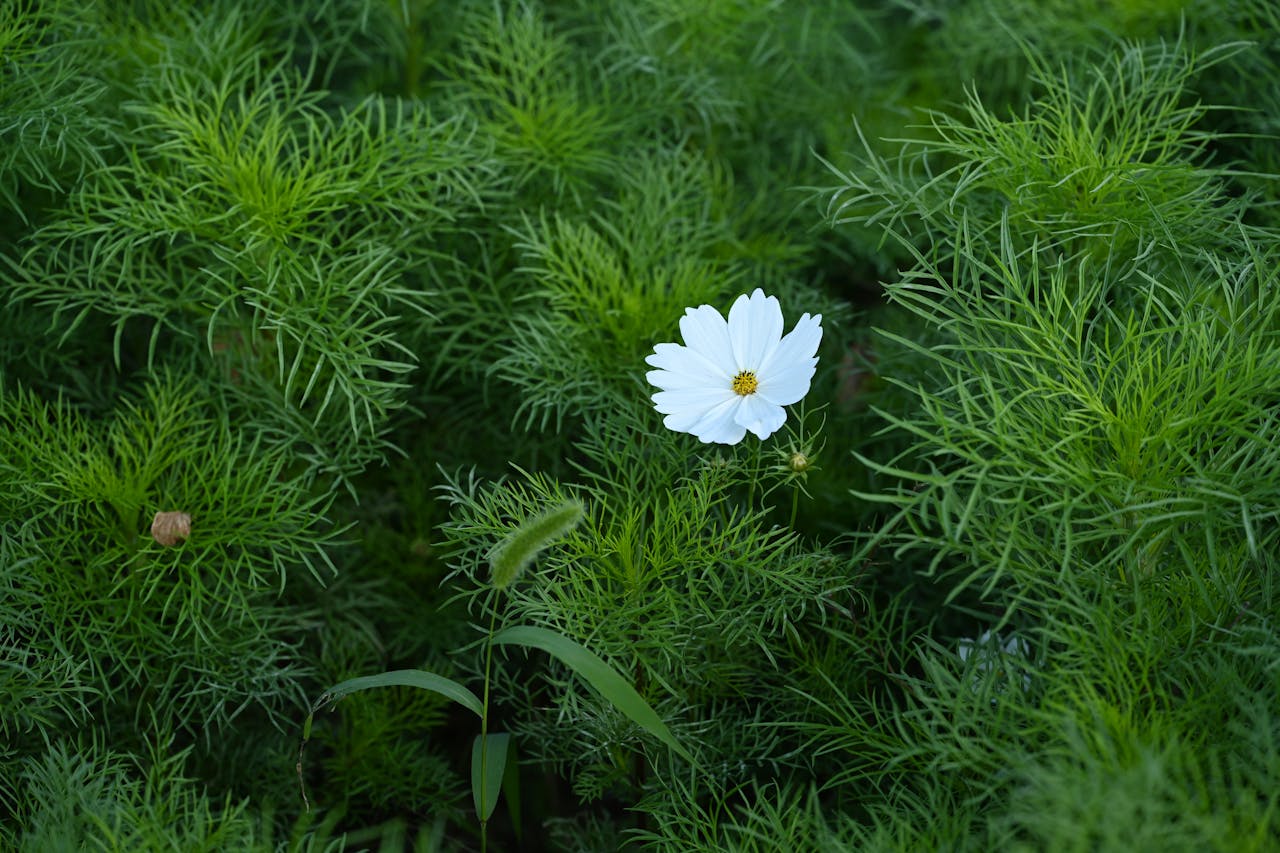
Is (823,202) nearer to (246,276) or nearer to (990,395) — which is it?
(990,395)

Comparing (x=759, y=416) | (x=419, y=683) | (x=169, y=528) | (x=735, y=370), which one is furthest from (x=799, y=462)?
(x=169, y=528)

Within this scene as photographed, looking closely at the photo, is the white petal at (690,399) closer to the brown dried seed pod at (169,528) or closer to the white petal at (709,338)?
the white petal at (709,338)

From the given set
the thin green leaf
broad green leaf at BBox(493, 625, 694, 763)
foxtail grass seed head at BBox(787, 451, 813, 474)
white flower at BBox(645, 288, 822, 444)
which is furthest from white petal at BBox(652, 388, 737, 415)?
the thin green leaf

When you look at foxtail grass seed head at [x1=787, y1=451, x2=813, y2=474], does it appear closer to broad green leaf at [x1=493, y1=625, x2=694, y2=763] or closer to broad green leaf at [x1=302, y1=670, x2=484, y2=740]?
broad green leaf at [x1=493, y1=625, x2=694, y2=763]

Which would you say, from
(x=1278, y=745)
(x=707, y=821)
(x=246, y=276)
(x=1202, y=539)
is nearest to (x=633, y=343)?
(x=246, y=276)

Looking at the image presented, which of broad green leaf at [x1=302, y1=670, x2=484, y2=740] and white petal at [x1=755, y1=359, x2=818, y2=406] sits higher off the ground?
white petal at [x1=755, y1=359, x2=818, y2=406]

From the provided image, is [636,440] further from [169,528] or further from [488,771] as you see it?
[169,528]
